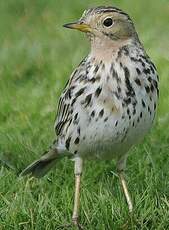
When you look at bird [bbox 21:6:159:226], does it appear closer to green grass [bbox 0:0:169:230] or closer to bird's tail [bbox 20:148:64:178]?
green grass [bbox 0:0:169:230]

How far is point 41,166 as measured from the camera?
302 inches

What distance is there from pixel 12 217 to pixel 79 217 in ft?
1.50

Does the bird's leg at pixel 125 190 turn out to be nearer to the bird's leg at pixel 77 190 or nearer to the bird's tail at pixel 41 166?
the bird's leg at pixel 77 190

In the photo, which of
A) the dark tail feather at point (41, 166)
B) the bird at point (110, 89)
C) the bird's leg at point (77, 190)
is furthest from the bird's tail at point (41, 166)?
the bird at point (110, 89)

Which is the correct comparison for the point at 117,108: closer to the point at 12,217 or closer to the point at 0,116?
the point at 12,217

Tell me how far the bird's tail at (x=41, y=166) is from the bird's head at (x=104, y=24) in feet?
4.11

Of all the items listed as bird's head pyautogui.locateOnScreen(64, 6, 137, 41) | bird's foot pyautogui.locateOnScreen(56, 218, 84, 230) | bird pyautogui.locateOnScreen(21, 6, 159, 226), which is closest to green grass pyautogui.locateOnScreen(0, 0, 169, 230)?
bird's foot pyautogui.locateOnScreen(56, 218, 84, 230)

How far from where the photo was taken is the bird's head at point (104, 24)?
672 cm

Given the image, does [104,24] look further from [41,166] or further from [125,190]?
[41,166]

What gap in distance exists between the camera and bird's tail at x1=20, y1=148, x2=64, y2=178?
300 inches

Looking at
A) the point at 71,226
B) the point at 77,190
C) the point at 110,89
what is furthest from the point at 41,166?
the point at 110,89

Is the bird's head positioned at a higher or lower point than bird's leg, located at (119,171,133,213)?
Answer: higher

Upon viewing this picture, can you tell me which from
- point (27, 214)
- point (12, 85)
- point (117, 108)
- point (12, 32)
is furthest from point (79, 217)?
point (12, 32)

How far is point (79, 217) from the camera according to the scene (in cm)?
682
